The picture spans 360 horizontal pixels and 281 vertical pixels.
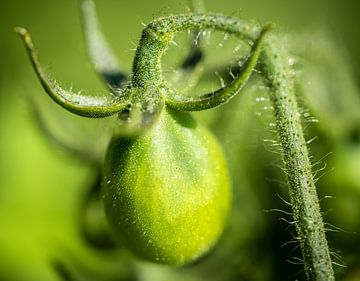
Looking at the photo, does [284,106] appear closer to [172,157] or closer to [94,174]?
[172,157]

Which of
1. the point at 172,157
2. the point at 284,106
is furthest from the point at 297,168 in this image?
the point at 172,157

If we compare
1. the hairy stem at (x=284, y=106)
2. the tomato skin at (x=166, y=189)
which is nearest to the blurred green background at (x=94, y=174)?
the hairy stem at (x=284, y=106)

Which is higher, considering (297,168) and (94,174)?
(94,174)

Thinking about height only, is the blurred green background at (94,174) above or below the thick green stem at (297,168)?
above

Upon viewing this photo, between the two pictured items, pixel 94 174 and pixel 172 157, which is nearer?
pixel 172 157

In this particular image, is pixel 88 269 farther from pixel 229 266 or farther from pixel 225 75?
pixel 225 75

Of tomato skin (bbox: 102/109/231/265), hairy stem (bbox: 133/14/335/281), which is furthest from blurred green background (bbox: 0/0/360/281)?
tomato skin (bbox: 102/109/231/265)

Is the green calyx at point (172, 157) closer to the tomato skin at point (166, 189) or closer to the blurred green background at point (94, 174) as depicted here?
the tomato skin at point (166, 189)
